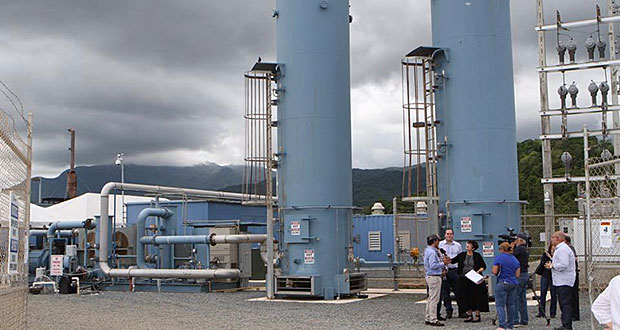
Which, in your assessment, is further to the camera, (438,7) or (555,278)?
(438,7)

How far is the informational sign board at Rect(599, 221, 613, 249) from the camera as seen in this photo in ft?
37.7

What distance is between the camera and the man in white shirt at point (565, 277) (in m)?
12.4

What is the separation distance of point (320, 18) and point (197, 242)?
898cm

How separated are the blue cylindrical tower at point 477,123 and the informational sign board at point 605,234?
6.60 m

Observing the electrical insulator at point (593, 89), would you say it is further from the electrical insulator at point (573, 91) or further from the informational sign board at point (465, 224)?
the informational sign board at point (465, 224)

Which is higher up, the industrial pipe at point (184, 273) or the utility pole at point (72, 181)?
the utility pole at point (72, 181)

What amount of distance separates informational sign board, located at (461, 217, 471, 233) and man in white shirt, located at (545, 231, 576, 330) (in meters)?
5.75

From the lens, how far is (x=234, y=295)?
898 inches

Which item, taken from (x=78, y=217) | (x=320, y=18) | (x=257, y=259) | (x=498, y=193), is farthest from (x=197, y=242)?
(x=78, y=217)

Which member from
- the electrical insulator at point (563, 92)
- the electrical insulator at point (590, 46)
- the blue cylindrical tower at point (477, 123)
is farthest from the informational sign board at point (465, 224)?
the electrical insulator at point (590, 46)

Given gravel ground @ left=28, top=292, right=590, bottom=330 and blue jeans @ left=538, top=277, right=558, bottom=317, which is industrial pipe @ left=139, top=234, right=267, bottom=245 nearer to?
gravel ground @ left=28, top=292, right=590, bottom=330

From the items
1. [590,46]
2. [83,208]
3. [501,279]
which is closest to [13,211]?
[501,279]

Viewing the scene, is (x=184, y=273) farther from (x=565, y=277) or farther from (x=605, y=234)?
(x=605, y=234)

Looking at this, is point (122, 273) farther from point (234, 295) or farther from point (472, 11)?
point (472, 11)
